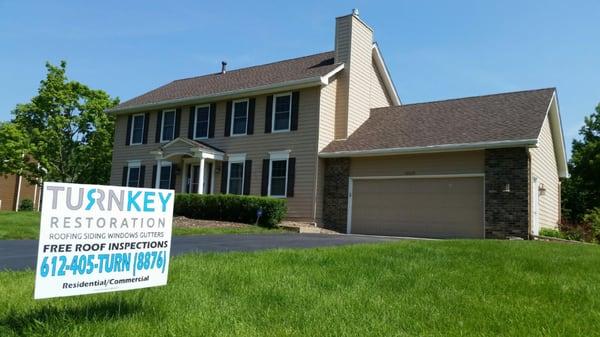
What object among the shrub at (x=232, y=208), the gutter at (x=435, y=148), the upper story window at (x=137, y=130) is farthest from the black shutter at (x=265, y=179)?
the upper story window at (x=137, y=130)

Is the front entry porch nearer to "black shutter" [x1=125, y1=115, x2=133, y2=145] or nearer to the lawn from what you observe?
"black shutter" [x1=125, y1=115, x2=133, y2=145]

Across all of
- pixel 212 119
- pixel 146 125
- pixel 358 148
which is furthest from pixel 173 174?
pixel 358 148

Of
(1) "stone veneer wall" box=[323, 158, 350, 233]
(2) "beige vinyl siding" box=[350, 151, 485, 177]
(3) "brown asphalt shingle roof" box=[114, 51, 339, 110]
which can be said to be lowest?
(1) "stone veneer wall" box=[323, 158, 350, 233]

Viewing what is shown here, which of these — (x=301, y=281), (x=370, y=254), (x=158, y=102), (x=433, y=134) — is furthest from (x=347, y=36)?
(x=301, y=281)

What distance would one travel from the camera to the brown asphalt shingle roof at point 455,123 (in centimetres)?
1598

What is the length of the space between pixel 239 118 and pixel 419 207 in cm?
857

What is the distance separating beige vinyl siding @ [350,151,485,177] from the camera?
15.9 m

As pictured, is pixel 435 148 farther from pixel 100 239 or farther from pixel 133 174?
pixel 133 174

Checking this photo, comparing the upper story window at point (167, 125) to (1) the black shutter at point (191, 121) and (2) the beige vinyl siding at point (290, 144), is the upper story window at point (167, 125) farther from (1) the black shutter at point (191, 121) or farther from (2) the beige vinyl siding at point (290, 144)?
(1) the black shutter at point (191, 121)

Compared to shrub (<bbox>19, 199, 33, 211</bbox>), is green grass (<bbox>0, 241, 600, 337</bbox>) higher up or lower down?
lower down

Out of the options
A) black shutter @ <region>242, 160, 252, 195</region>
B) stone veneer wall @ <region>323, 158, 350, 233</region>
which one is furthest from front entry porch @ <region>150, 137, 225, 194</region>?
stone veneer wall @ <region>323, 158, 350, 233</region>

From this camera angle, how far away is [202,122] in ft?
73.2

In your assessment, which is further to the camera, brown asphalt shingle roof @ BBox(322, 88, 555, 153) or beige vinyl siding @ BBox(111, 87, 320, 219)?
beige vinyl siding @ BBox(111, 87, 320, 219)

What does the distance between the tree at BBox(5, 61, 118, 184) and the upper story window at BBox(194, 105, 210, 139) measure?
12868 mm
